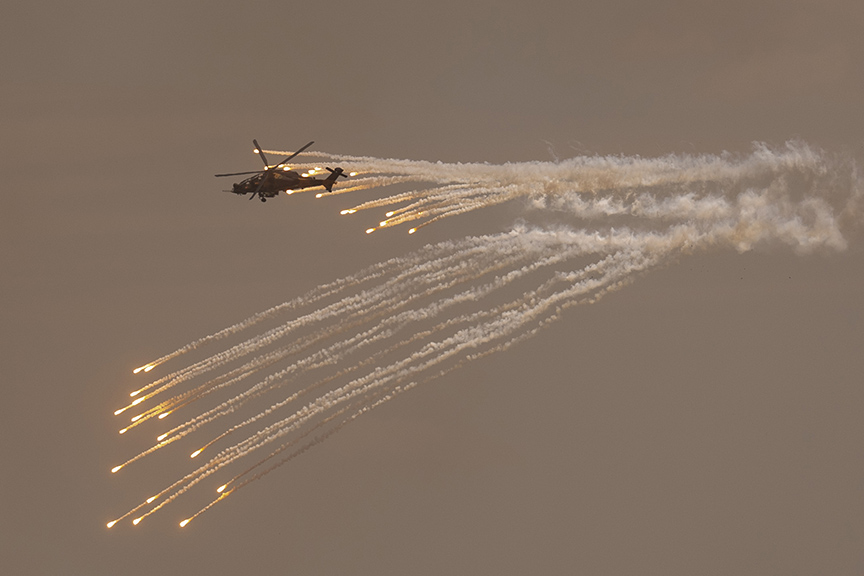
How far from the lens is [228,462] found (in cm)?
7306

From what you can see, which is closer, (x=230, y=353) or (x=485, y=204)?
(x=485, y=204)

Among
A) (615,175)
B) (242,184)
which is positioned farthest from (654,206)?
(242,184)

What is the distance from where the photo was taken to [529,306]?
72.1 metres

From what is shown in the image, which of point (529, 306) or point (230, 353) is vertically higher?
point (230, 353)

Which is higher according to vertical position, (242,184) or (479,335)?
(242,184)

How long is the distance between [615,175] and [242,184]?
15730 millimetres

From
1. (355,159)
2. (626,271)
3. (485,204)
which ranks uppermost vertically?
(355,159)

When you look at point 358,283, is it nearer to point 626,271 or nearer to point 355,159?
point 355,159

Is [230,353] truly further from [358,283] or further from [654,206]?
[654,206]

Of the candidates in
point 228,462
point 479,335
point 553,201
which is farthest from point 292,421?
point 553,201

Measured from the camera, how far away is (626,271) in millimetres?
71625

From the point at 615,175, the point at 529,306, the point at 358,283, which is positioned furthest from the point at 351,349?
the point at 615,175

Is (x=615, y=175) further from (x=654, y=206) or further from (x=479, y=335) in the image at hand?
(x=479, y=335)

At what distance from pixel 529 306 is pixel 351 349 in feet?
25.1
